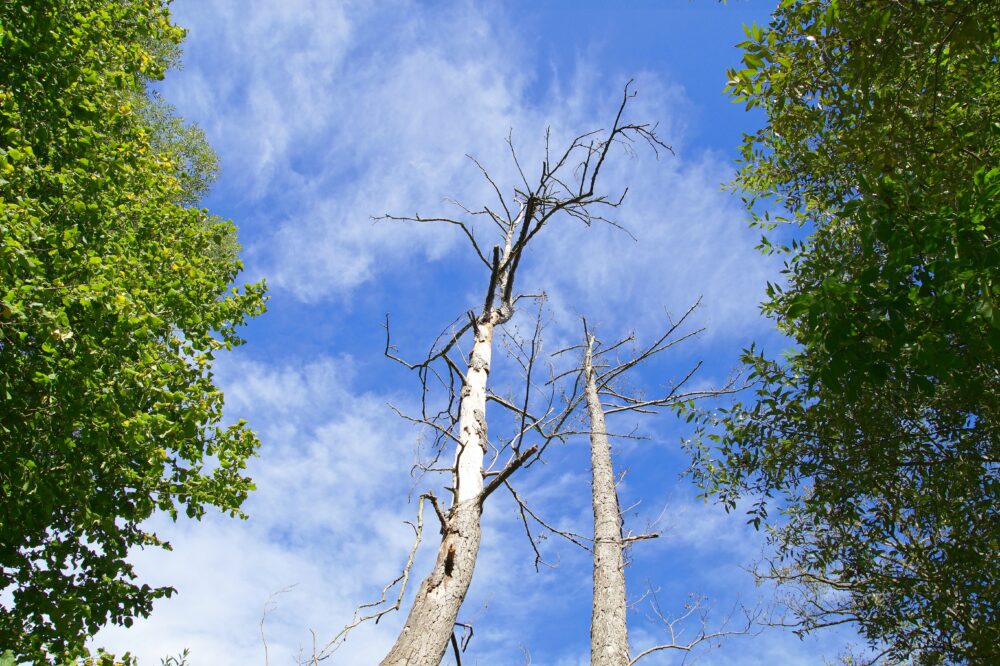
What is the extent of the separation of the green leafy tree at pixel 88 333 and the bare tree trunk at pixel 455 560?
1.81 meters

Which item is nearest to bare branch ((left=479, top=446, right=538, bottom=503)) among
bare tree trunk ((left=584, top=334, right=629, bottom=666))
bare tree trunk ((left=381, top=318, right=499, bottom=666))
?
bare tree trunk ((left=381, top=318, right=499, bottom=666))

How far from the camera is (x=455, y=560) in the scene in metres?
4.59

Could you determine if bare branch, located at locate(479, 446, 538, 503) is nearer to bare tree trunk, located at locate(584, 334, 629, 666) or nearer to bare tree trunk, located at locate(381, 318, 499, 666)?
bare tree trunk, located at locate(381, 318, 499, 666)

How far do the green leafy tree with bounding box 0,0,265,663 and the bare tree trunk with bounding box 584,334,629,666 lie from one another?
13.0ft

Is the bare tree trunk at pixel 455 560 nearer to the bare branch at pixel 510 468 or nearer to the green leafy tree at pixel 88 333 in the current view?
the bare branch at pixel 510 468

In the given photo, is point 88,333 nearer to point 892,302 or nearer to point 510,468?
point 510,468

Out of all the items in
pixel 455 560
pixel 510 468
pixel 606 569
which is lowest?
pixel 455 560

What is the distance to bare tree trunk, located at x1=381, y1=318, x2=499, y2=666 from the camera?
4074mm

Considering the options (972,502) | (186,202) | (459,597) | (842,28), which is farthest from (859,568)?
(186,202)

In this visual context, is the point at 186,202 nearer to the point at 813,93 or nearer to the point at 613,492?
the point at 613,492

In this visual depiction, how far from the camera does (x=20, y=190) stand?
414 cm

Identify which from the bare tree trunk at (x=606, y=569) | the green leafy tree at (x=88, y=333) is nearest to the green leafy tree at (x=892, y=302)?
the bare tree trunk at (x=606, y=569)

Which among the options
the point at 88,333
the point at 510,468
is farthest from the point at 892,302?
the point at 88,333

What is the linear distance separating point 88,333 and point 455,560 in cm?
298
